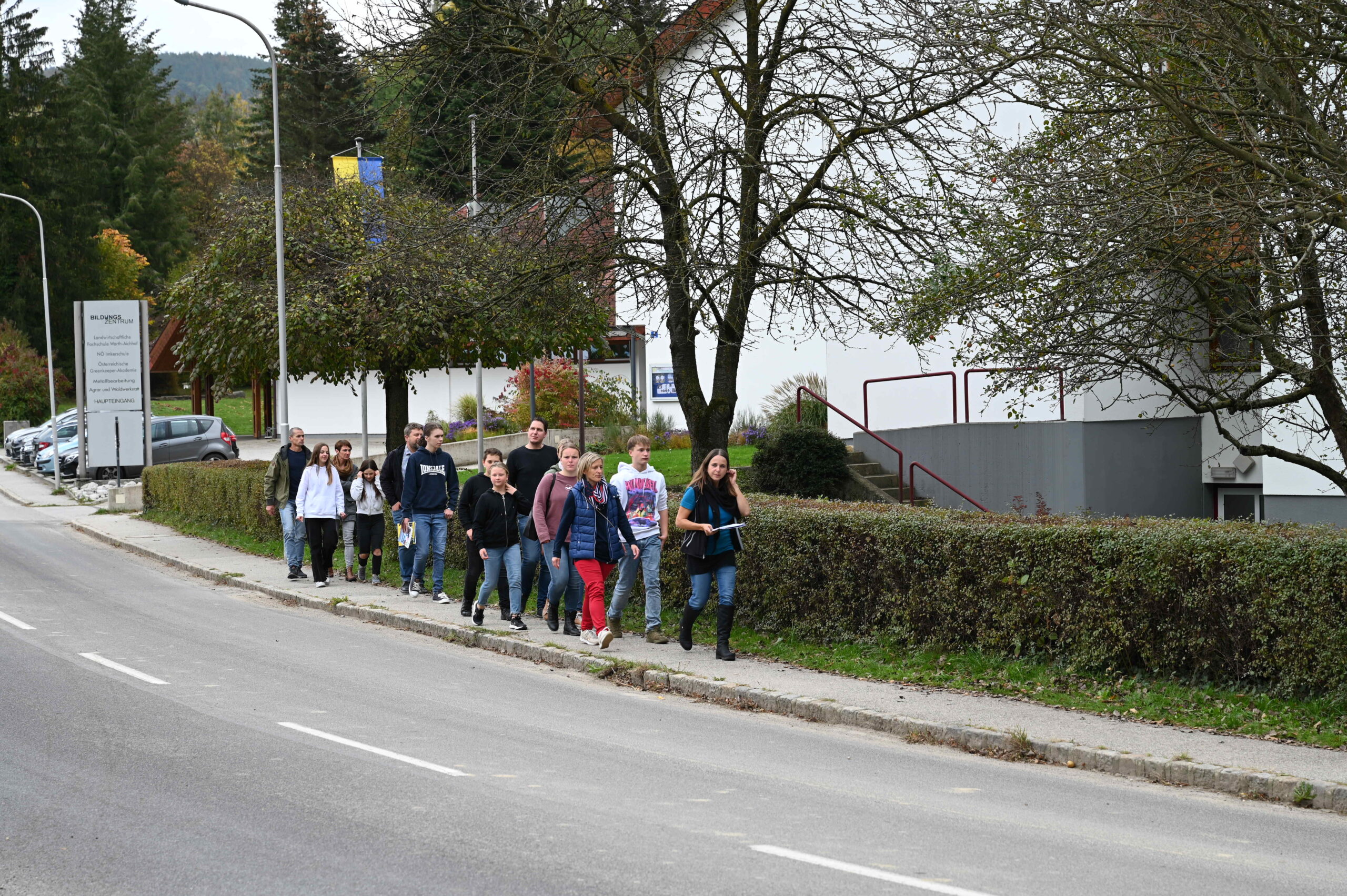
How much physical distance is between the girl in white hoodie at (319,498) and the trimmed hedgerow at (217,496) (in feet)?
4.58

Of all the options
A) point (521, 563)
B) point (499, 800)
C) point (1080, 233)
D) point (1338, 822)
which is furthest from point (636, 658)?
point (1338, 822)

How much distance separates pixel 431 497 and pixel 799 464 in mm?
7073

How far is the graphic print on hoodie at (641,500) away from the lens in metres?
11.6

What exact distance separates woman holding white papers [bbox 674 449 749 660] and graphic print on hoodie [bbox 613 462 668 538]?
2.30 feet

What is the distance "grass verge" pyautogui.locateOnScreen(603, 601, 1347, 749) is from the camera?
8.05m

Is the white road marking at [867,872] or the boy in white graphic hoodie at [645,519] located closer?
the white road marking at [867,872]

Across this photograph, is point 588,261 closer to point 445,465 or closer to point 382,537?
point 445,465

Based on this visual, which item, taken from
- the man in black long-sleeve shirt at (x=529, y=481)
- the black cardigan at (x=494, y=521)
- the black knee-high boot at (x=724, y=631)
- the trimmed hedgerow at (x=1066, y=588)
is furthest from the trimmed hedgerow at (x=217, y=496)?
the trimmed hedgerow at (x=1066, y=588)

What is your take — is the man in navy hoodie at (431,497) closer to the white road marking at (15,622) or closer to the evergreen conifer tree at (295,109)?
the white road marking at (15,622)

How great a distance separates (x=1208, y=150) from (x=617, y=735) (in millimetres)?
6576

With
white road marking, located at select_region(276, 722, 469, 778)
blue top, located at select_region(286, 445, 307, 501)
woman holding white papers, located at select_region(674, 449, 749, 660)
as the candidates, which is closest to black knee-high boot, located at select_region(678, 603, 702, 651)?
woman holding white papers, located at select_region(674, 449, 749, 660)

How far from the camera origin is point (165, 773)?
700cm

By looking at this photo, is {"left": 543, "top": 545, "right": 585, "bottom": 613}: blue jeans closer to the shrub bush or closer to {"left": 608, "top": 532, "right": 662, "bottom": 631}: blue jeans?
{"left": 608, "top": 532, "right": 662, "bottom": 631}: blue jeans

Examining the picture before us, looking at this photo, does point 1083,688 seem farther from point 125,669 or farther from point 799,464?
point 799,464
